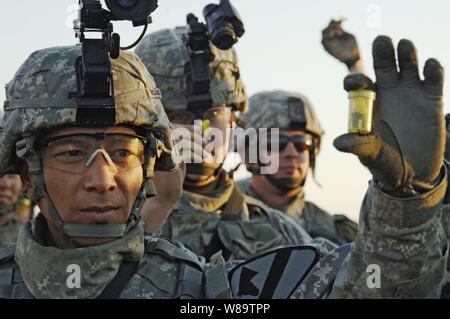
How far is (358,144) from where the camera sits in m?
4.83

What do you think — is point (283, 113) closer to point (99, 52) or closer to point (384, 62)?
point (99, 52)

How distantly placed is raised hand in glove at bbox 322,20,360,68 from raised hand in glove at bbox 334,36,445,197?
17.5ft

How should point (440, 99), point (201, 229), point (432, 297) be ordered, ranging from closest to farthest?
point (440, 99), point (432, 297), point (201, 229)

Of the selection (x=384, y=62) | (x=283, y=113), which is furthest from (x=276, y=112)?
(x=384, y=62)

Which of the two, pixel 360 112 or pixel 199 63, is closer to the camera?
pixel 360 112

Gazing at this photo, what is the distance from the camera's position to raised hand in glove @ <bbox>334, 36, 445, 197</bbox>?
4867 millimetres

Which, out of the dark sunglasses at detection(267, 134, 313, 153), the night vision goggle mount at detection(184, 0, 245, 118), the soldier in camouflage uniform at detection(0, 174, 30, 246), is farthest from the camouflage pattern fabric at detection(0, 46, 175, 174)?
the dark sunglasses at detection(267, 134, 313, 153)

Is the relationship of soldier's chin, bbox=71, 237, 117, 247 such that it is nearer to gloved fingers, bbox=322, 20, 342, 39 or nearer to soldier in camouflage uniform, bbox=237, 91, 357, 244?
gloved fingers, bbox=322, 20, 342, 39

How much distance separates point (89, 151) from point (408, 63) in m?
1.71

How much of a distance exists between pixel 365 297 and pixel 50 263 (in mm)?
1533
